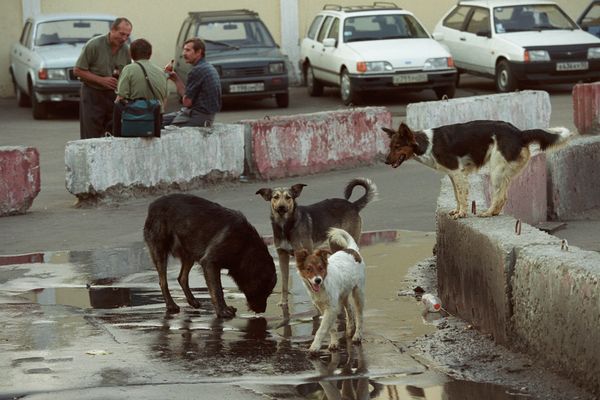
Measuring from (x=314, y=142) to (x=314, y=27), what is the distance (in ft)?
35.6

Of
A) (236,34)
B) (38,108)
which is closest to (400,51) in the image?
(236,34)

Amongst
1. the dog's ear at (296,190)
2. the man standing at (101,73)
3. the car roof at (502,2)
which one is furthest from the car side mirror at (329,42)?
the dog's ear at (296,190)

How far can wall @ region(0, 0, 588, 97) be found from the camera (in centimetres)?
3058

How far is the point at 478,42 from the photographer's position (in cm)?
2866

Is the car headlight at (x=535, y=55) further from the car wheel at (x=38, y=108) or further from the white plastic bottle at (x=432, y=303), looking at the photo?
the white plastic bottle at (x=432, y=303)

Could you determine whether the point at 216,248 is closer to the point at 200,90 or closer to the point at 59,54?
the point at 200,90

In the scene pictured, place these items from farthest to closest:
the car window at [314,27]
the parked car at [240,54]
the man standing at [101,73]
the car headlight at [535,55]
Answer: the car window at [314,27], the car headlight at [535,55], the parked car at [240,54], the man standing at [101,73]

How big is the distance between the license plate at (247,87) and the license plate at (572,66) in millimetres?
5394

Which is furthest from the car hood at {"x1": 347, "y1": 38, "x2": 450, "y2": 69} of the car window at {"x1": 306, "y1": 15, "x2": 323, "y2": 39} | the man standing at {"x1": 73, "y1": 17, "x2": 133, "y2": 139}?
the man standing at {"x1": 73, "y1": 17, "x2": 133, "y2": 139}

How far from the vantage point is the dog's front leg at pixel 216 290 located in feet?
34.5

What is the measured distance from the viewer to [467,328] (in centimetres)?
977

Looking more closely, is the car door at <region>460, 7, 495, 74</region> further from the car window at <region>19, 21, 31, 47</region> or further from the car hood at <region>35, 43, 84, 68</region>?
the car window at <region>19, 21, 31, 47</region>

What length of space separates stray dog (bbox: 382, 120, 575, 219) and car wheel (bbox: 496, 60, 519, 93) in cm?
1689

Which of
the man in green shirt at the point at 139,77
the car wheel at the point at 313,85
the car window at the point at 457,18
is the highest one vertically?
the man in green shirt at the point at 139,77
